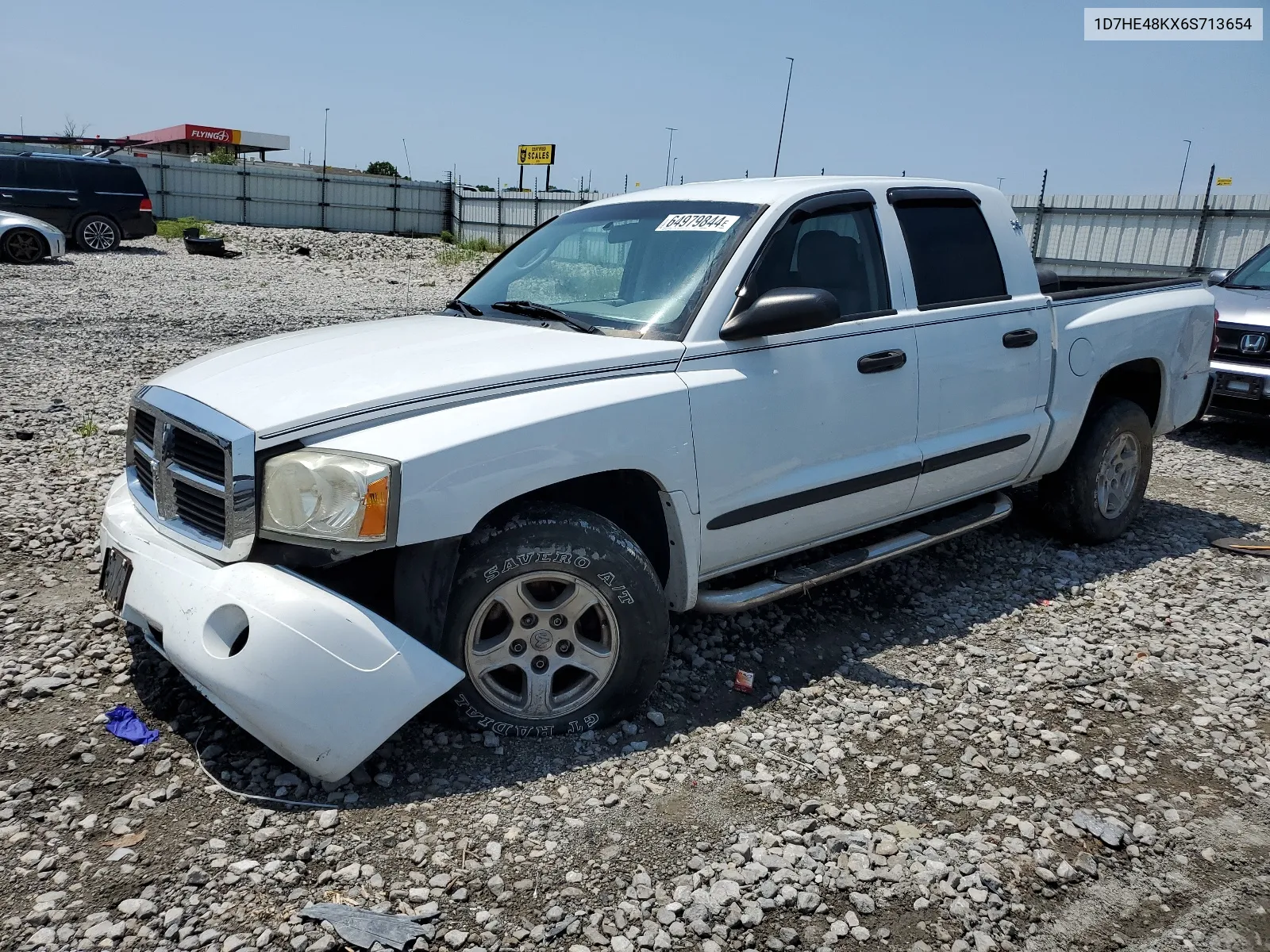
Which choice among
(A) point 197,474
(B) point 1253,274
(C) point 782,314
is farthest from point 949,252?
(B) point 1253,274

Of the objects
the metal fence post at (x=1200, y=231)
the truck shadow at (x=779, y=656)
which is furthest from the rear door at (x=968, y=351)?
the metal fence post at (x=1200, y=231)

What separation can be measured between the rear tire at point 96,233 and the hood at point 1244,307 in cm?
2057

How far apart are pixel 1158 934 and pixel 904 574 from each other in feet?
8.40

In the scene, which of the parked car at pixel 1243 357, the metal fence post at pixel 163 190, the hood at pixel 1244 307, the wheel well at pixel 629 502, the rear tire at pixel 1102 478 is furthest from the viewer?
the metal fence post at pixel 163 190

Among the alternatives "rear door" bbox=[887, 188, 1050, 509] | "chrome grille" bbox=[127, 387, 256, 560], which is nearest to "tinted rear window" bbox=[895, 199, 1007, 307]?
"rear door" bbox=[887, 188, 1050, 509]

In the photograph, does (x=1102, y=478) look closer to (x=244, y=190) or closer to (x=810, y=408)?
(x=810, y=408)

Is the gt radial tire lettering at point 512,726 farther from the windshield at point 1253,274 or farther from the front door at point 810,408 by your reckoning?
the windshield at point 1253,274

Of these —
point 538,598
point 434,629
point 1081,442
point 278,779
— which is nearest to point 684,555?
point 538,598

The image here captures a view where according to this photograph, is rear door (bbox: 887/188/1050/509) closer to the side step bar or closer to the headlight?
the side step bar

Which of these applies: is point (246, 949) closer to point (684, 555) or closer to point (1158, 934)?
point (684, 555)

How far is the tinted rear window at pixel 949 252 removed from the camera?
4406 mm

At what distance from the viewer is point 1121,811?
10.3 feet

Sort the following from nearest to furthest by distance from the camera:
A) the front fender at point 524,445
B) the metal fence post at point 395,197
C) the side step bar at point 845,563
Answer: the front fender at point 524,445, the side step bar at point 845,563, the metal fence post at point 395,197

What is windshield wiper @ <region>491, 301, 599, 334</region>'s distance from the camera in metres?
3.73
